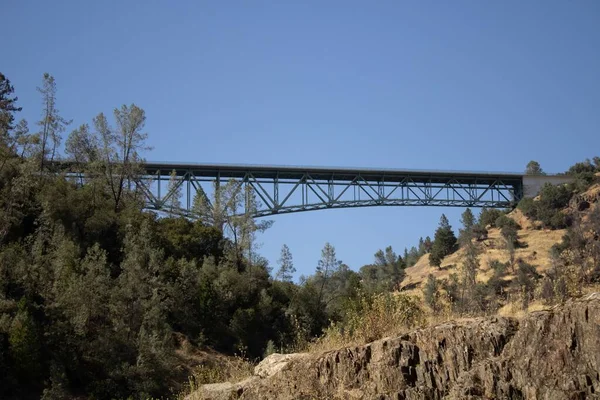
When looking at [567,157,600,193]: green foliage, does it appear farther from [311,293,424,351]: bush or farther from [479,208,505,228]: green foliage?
[311,293,424,351]: bush

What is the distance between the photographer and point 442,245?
78.4m

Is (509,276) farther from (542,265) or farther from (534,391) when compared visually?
(534,391)

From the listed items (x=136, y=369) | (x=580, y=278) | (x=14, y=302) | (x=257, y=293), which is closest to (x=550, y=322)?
(x=580, y=278)

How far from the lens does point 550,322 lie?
11422 mm

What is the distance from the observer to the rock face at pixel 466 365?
430 inches

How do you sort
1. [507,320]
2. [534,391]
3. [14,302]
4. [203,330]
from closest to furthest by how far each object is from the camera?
1. [534,391]
2. [507,320]
3. [14,302]
4. [203,330]

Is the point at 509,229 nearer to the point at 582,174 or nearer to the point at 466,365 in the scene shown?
the point at 582,174

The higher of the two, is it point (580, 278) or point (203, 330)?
point (580, 278)

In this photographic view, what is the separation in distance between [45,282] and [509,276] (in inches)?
1621

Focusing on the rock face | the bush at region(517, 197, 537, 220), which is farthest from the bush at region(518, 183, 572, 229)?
the rock face

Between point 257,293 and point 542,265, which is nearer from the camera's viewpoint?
point 257,293

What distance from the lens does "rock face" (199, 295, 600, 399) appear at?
10.9 m

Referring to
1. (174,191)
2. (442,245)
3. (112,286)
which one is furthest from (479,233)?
(112,286)

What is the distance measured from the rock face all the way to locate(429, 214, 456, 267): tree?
6292cm
